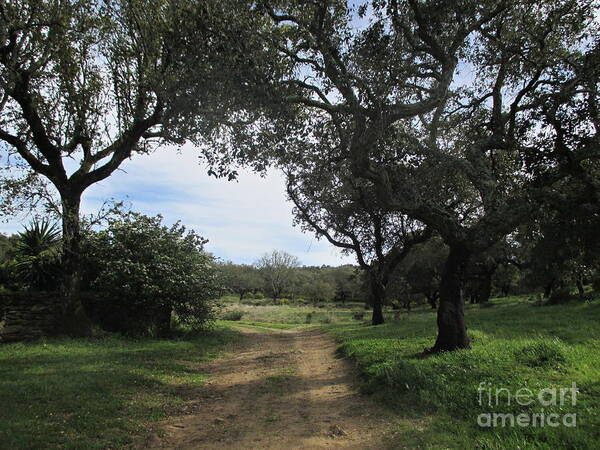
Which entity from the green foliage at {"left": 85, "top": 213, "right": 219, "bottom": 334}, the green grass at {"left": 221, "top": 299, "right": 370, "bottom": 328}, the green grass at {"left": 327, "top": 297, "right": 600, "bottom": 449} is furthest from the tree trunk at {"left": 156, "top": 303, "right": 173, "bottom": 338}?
the green grass at {"left": 327, "top": 297, "right": 600, "bottom": 449}

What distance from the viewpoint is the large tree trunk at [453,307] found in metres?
9.39

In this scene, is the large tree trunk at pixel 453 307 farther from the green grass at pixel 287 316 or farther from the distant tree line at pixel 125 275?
the green grass at pixel 287 316

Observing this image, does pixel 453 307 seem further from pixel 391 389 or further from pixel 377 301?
pixel 377 301

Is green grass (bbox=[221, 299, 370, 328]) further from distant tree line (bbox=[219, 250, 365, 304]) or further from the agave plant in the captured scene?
distant tree line (bbox=[219, 250, 365, 304])

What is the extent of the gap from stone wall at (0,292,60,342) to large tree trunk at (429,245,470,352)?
12.6 metres

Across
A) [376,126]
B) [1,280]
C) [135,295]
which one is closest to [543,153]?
[376,126]

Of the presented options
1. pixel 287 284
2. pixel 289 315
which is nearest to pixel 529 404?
pixel 289 315

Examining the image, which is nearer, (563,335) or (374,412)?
(374,412)

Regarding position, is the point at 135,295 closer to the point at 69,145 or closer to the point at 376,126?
the point at 69,145

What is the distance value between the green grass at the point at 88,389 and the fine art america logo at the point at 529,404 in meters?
5.07

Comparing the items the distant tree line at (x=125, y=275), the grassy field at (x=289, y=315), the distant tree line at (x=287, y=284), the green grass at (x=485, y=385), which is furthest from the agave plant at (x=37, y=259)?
the distant tree line at (x=287, y=284)

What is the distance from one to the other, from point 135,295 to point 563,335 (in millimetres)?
14640

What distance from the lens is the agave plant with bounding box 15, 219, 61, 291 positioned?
13.9 metres

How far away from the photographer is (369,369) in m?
8.53
